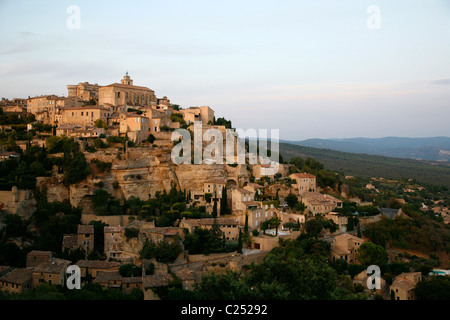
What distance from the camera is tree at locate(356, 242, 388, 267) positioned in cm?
2669

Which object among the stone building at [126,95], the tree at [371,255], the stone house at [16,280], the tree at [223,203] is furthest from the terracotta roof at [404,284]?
the stone building at [126,95]

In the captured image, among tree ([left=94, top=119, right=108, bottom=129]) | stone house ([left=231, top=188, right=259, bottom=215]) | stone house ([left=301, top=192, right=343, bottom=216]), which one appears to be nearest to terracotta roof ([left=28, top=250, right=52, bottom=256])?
stone house ([left=231, top=188, right=259, bottom=215])

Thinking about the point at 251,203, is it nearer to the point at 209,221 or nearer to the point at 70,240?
the point at 209,221

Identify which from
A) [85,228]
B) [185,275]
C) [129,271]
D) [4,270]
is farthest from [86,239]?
[185,275]

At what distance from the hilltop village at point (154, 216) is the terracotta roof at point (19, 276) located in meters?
0.08

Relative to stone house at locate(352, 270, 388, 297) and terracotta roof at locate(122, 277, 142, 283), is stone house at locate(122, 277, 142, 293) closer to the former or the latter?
terracotta roof at locate(122, 277, 142, 283)

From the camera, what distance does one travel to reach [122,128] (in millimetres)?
37781

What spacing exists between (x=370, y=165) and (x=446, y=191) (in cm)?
2736

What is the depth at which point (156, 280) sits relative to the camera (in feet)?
77.8

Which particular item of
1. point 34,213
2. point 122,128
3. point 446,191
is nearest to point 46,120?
point 122,128

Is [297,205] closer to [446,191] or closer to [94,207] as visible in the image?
[94,207]

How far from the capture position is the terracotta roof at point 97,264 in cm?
2619

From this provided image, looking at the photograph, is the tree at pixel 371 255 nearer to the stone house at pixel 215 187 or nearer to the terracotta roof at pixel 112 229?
the stone house at pixel 215 187

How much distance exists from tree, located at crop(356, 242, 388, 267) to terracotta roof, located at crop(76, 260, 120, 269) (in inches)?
611
